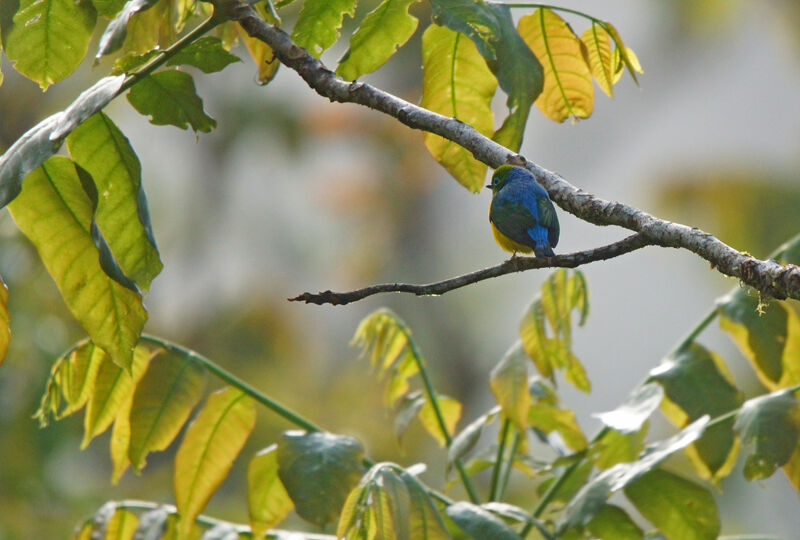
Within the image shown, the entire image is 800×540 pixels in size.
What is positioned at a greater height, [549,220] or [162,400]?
[549,220]

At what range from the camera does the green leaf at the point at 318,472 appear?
1276mm

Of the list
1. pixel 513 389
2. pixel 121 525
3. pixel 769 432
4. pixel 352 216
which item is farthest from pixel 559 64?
pixel 352 216

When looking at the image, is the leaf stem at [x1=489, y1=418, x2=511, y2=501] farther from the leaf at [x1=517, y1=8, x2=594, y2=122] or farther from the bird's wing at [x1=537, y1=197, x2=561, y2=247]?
the leaf at [x1=517, y1=8, x2=594, y2=122]

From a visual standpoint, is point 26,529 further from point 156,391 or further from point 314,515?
point 314,515

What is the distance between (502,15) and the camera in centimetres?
118

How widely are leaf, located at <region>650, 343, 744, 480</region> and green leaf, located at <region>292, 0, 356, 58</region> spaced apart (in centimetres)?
80

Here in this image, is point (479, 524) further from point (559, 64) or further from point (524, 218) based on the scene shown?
point (559, 64)

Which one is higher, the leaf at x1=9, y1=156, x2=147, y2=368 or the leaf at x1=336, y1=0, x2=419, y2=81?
the leaf at x1=336, y1=0, x2=419, y2=81

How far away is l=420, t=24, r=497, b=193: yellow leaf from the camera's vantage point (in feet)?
4.39

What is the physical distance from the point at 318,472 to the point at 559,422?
555mm


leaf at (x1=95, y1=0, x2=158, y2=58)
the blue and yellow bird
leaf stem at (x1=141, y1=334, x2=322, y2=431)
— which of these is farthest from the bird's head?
leaf at (x1=95, y1=0, x2=158, y2=58)

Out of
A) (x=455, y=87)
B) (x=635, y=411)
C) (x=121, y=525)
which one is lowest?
(x=121, y=525)

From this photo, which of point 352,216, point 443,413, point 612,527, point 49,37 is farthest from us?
point 352,216

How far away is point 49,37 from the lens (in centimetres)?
115
